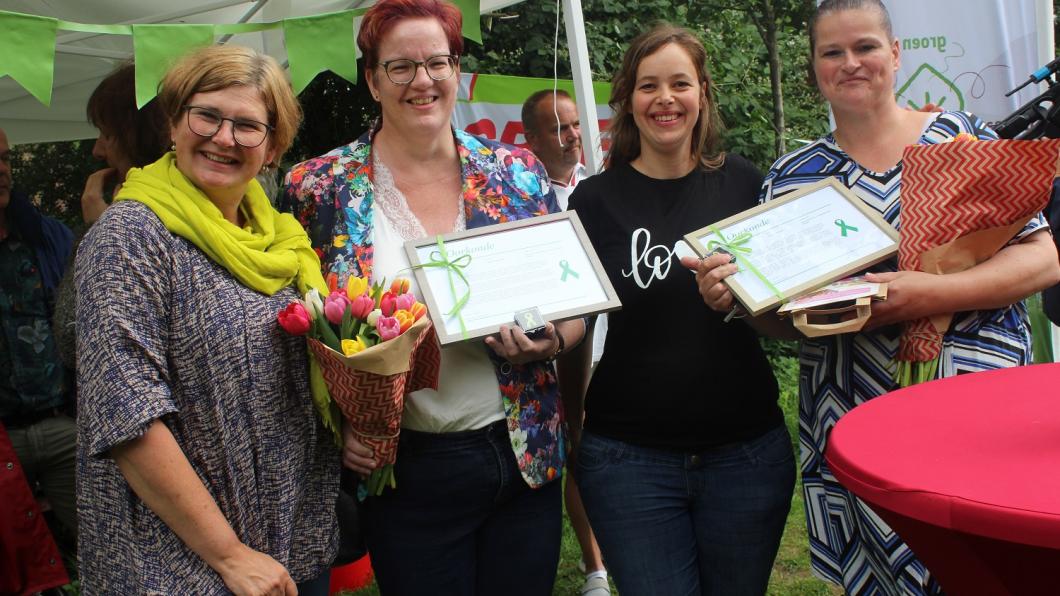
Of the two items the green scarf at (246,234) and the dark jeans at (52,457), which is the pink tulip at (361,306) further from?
the dark jeans at (52,457)

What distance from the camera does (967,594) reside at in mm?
1469

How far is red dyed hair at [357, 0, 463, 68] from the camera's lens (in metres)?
2.32

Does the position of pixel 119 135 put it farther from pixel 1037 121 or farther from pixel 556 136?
pixel 556 136

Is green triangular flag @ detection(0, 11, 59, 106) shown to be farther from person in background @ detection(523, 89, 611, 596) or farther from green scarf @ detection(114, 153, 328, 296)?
person in background @ detection(523, 89, 611, 596)

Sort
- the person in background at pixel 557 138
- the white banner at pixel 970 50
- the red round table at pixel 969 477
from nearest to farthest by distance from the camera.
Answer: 1. the red round table at pixel 969 477
2. the white banner at pixel 970 50
3. the person in background at pixel 557 138

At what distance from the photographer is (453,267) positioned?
2.23 m

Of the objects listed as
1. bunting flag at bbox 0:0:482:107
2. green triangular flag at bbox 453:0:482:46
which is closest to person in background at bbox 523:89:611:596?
green triangular flag at bbox 453:0:482:46

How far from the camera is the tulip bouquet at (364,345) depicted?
6.32ft

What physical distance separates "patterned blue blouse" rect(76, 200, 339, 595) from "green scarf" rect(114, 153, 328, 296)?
0.09 ft

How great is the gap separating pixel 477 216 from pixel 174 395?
0.90 metres

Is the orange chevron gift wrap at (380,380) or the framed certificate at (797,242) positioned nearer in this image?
the orange chevron gift wrap at (380,380)

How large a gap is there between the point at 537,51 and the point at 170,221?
21.0 ft

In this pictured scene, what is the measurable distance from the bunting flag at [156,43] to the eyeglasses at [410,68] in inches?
26.8

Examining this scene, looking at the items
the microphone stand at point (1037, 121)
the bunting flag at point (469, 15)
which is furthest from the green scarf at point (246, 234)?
the bunting flag at point (469, 15)
